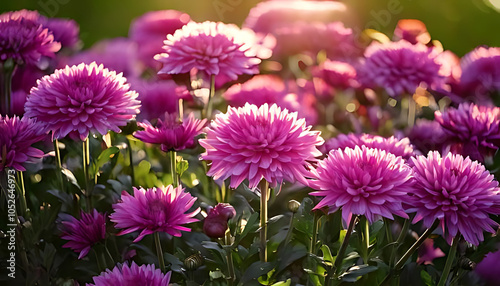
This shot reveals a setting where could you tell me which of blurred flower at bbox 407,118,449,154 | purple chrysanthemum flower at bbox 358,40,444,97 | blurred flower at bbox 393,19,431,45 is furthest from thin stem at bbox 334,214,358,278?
blurred flower at bbox 393,19,431,45

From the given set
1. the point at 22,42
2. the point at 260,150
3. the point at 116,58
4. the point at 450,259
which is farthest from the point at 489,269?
the point at 116,58

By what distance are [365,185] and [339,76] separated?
2.63ft

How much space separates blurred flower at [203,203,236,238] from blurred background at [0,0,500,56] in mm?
1790

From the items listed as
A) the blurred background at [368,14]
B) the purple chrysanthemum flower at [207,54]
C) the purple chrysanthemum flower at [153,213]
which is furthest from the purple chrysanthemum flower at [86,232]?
the blurred background at [368,14]

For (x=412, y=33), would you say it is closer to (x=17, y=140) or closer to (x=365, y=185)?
(x=365, y=185)

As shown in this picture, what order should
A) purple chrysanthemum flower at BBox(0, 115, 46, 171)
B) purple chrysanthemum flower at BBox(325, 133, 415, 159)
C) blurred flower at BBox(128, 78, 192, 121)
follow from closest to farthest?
purple chrysanthemum flower at BBox(0, 115, 46, 171) → purple chrysanthemum flower at BBox(325, 133, 415, 159) → blurred flower at BBox(128, 78, 192, 121)

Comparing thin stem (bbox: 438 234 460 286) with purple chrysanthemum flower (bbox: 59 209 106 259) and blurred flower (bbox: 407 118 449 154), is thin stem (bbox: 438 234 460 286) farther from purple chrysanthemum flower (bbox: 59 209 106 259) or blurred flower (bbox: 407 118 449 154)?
purple chrysanthemum flower (bbox: 59 209 106 259)

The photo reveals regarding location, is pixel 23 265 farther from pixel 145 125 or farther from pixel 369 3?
pixel 369 3

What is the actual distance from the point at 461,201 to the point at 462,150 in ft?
1.18

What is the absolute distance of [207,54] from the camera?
3.42 ft

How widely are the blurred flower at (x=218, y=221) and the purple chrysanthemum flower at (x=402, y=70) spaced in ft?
2.17

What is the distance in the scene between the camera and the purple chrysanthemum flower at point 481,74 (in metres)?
1.45

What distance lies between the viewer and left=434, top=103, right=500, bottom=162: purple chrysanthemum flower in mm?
1030

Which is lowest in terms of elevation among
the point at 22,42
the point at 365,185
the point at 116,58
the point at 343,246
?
the point at 116,58
